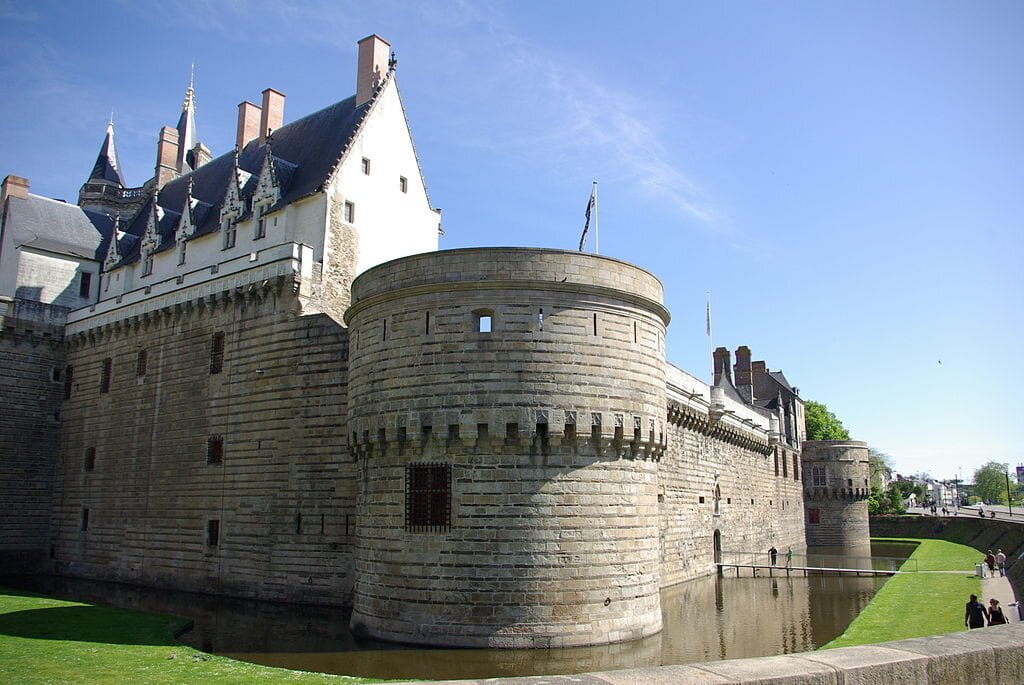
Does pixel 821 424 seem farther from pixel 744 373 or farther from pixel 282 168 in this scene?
pixel 282 168

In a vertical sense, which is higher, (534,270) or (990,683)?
(534,270)

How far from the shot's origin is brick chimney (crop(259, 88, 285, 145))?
128 ft

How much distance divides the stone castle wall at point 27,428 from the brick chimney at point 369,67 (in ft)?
66.8

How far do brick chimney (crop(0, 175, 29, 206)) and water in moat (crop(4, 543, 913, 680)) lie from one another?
2174cm

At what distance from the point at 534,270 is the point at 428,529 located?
714 cm

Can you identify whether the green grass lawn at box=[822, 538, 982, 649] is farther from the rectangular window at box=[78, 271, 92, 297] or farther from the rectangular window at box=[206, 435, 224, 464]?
the rectangular window at box=[78, 271, 92, 297]

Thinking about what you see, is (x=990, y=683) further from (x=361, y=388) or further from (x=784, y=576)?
(x=784, y=576)

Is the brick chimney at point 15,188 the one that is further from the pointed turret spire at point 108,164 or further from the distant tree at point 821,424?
the distant tree at point 821,424

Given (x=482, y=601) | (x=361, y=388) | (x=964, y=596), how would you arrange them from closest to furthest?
(x=482, y=601), (x=361, y=388), (x=964, y=596)

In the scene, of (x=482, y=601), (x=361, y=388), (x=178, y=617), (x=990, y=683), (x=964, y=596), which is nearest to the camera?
(x=990, y=683)

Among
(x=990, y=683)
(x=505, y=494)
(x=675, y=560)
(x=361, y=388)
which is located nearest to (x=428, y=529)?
(x=505, y=494)

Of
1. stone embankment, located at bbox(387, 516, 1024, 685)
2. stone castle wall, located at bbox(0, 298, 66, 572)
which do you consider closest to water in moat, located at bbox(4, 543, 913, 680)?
stone castle wall, located at bbox(0, 298, 66, 572)

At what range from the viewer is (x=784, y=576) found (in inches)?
1481

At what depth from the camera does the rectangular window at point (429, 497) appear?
63.5 feet
